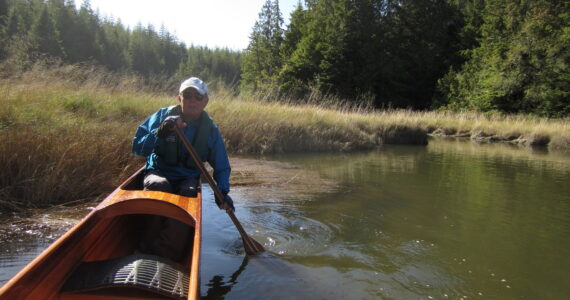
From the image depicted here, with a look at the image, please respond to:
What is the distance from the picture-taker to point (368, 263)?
346 cm

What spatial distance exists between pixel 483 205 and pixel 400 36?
116ft

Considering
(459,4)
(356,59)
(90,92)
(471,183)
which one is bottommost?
(471,183)

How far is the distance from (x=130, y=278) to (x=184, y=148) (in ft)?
5.02

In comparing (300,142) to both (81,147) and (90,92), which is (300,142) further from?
(81,147)

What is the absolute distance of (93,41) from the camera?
5131cm

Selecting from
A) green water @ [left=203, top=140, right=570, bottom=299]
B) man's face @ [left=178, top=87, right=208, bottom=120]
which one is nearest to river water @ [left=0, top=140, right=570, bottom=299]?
green water @ [left=203, top=140, right=570, bottom=299]

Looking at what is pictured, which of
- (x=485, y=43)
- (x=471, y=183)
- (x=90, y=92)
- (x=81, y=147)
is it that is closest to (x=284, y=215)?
(x=81, y=147)

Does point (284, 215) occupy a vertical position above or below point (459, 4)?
below

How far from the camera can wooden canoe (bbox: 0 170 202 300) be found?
1.94 metres

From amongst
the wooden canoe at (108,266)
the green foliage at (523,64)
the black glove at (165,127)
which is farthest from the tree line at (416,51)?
the wooden canoe at (108,266)

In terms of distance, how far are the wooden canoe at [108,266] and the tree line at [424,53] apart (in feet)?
77.1

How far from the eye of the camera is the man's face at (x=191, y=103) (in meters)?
3.41

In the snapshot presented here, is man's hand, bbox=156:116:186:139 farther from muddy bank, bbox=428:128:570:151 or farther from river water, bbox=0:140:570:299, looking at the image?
muddy bank, bbox=428:128:570:151

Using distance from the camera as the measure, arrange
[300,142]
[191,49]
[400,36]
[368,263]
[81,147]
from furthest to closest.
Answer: [191,49]
[400,36]
[300,142]
[81,147]
[368,263]
